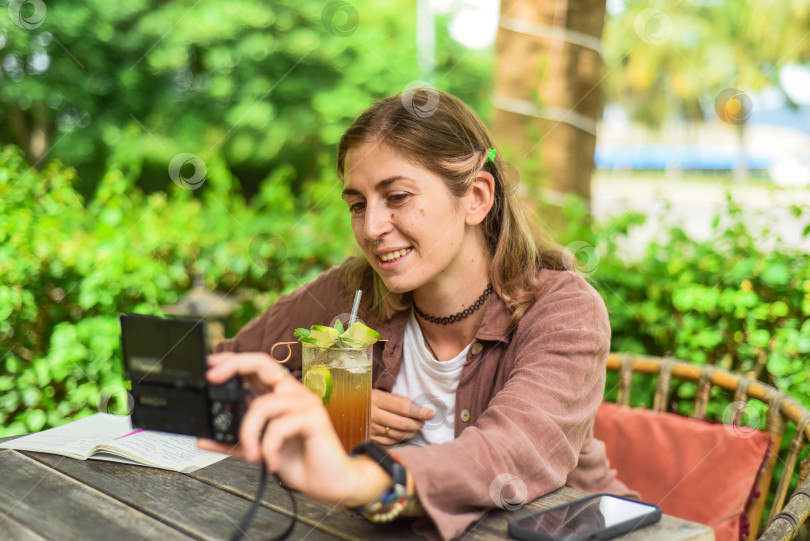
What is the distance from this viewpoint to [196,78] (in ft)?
45.0

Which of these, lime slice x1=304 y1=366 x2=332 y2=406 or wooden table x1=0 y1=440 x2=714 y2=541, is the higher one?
lime slice x1=304 y1=366 x2=332 y2=406

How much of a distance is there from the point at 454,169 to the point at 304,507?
90 centimetres

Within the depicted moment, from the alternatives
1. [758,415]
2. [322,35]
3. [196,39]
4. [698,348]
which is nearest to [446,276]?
[758,415]

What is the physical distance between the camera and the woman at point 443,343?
1.12 meters

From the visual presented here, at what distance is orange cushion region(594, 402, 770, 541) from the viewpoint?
77.7 inches

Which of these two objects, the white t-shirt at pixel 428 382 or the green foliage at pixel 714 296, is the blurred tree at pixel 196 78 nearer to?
the green foliage at pixel 714 296

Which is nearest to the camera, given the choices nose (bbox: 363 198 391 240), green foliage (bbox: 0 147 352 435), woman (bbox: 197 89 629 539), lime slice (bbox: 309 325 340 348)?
woman (bbox: 197 89 629 539)

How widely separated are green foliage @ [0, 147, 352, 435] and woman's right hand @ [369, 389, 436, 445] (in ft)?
5.88

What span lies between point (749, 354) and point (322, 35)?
13288 mm

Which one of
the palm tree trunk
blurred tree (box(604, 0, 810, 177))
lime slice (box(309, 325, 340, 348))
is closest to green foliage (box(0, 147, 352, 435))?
the palm tree trunk

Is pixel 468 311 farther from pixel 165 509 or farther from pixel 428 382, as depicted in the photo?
pixel 165 509

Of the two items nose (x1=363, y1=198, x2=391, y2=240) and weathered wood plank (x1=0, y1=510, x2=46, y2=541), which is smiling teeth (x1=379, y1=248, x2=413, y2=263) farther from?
weathered wood plank (x1=0, y1=510, x2=46, y2=541)

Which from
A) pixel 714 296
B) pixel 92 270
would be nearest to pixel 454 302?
pixel 714 296

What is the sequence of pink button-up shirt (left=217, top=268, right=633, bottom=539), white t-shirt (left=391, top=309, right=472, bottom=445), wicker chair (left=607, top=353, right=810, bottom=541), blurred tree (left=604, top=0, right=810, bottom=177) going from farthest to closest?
blurred tree (left=604, top=0, right=810, bottom=177), white t-shirt (left=391, top=309, right=472, bottom=445), wicker chair (left=607, top=353, right=810, bottom=541), pink button-up shirt (left=217, top=268, right=633, bottom=539)
